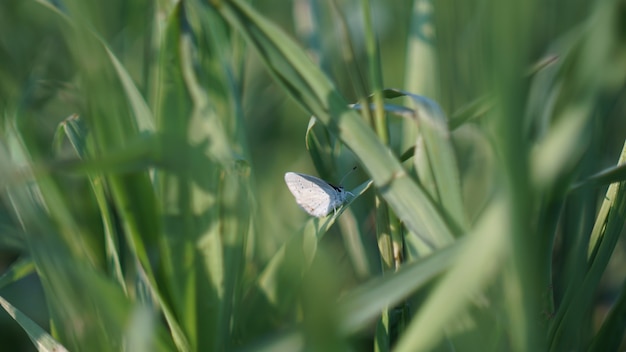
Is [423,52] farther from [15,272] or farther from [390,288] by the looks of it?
[15,272]

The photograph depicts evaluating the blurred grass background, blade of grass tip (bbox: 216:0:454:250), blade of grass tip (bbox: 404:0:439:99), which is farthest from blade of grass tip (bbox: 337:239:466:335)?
blade of grass tip (bbox: 404:0:439:99)

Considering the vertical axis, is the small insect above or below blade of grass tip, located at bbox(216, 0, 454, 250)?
below

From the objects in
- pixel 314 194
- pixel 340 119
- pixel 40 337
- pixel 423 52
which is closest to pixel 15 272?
pixel 40 337

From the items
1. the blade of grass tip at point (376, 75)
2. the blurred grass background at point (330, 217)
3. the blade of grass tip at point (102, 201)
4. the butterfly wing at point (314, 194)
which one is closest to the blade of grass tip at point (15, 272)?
the blurred grass background at point (330, 217)

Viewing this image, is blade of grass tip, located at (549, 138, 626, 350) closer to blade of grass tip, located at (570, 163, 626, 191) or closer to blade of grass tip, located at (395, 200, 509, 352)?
blade of grass tip, located at (570, 163, 626, 191)

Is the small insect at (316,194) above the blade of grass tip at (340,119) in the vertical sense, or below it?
below

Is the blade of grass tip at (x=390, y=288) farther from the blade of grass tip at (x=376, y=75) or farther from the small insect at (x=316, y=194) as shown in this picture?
the small insect at (x=316, y=194)

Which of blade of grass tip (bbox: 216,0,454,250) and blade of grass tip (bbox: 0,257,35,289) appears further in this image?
blade of grass tip (bbox: 0,257,35,289)
